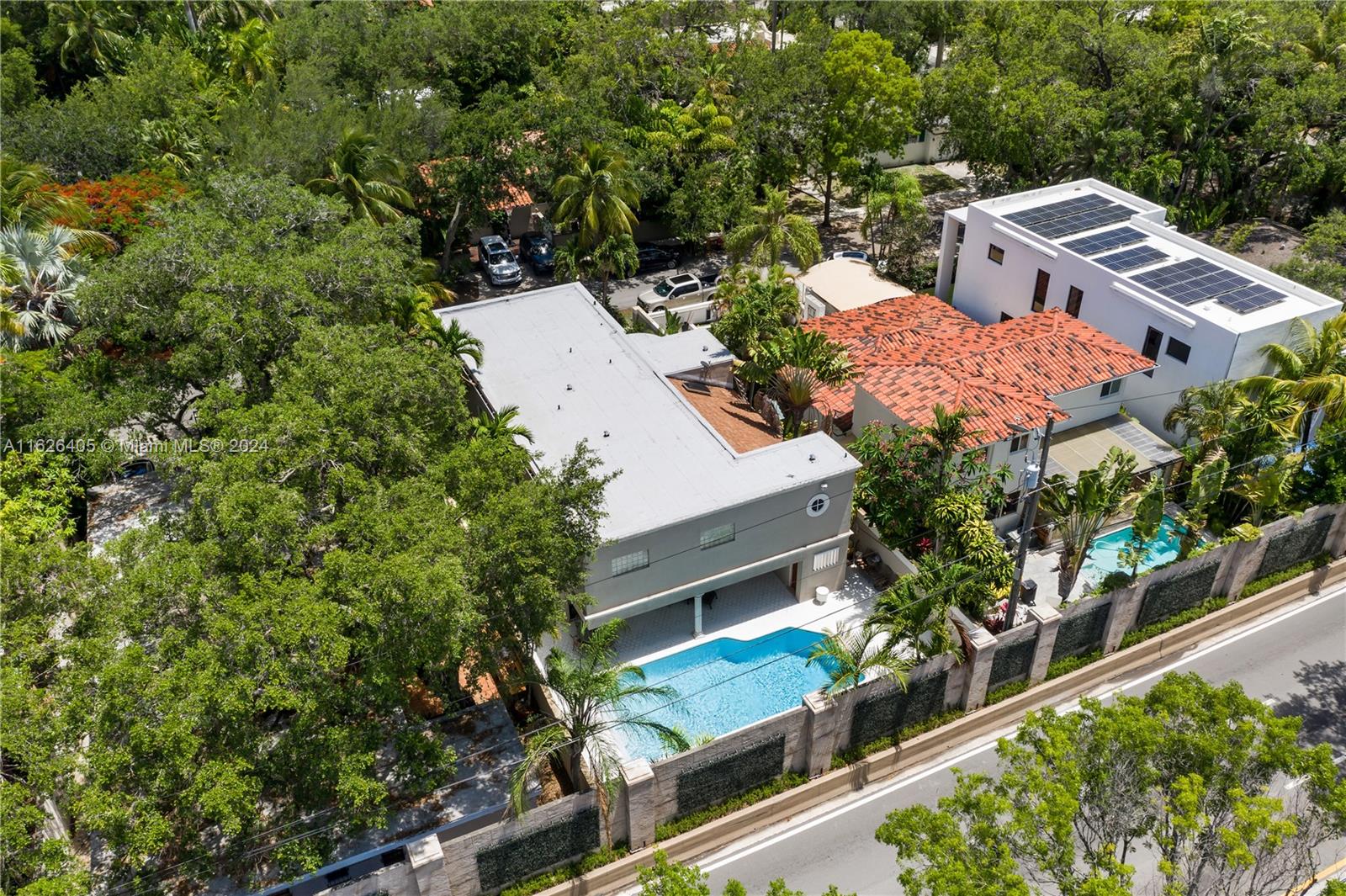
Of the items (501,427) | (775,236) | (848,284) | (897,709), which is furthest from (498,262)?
(897,709)

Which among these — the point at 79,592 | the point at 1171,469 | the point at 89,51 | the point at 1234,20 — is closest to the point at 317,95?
the point at 89,51

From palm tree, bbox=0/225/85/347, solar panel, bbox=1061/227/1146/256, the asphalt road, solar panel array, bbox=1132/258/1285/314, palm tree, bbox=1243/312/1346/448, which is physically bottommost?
the asphalt road

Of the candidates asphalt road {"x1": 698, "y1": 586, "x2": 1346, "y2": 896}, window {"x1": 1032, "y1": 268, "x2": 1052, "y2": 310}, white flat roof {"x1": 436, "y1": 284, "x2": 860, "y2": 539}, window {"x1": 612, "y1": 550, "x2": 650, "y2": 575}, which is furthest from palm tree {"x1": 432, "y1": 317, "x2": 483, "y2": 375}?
window {"x1": 1032, "y1": 268, "x2": 1052, "y2": 310}

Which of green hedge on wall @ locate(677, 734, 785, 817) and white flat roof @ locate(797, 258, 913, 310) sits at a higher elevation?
white flat roof @ locate(797, 258, 913, 310)

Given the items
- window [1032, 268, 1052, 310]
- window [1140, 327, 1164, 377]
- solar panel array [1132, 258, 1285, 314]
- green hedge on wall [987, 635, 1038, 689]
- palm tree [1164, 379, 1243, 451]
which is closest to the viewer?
green hedge on wall [987, 635, 1038, 689]

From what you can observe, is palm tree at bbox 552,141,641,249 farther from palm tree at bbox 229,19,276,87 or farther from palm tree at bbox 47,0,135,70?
palm tree at bbox 47,0,135,70

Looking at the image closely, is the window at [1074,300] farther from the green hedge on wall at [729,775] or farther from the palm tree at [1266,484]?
the green hedge on wall at [729,775]

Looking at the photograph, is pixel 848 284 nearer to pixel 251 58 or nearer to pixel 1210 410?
pixel 1210 410
